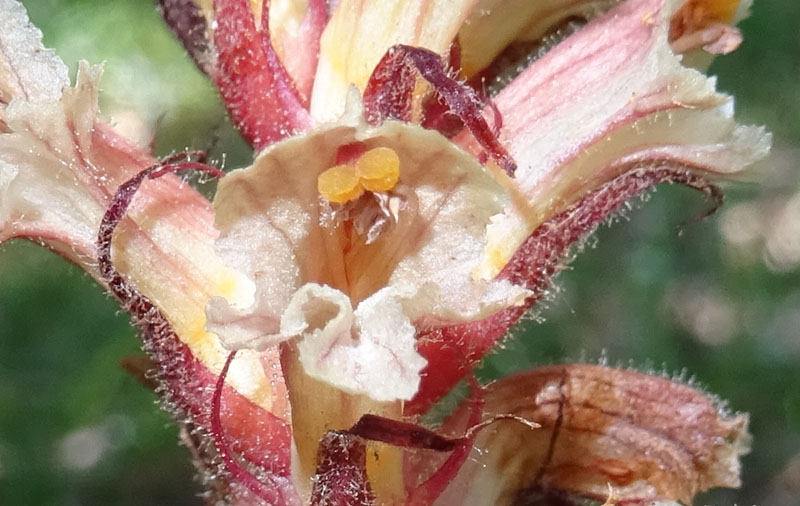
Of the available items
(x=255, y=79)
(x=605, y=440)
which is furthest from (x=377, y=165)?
(x=605, y=440)

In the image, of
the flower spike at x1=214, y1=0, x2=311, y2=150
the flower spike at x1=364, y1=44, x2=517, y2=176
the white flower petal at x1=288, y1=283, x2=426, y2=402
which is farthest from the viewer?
the flower spike at x1=214, y1=0, x2=311, y2=150

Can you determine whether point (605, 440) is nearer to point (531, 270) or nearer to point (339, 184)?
point (531, 270)

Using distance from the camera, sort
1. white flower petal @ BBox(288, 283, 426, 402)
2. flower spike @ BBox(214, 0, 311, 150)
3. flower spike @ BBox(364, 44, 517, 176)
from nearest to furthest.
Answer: white flower petal @ BBox(288, 283, 426, 402) → flower spike @ BBox(364, 44, 517, 176) → flower spike @ BBox(214, 0, 311, 150)

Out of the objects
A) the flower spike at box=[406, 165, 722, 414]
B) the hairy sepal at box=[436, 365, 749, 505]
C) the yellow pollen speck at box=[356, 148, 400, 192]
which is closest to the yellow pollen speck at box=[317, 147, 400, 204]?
the yellow pollen speck at box=[356, 148, 400, 192]

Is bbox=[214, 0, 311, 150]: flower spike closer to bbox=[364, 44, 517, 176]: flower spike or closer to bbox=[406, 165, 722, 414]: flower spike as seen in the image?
bbox=[364, 44, 517, 176]: flower spike

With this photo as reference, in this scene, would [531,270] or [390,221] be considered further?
[531,270]

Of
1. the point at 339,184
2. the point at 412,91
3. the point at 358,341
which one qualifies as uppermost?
the point at 412,91

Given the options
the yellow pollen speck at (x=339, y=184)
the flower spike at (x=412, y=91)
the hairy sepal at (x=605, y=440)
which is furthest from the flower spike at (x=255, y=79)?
the hairy sepal at (x=605, y=440)

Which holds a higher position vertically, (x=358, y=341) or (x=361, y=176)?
(x=361, y=176)
